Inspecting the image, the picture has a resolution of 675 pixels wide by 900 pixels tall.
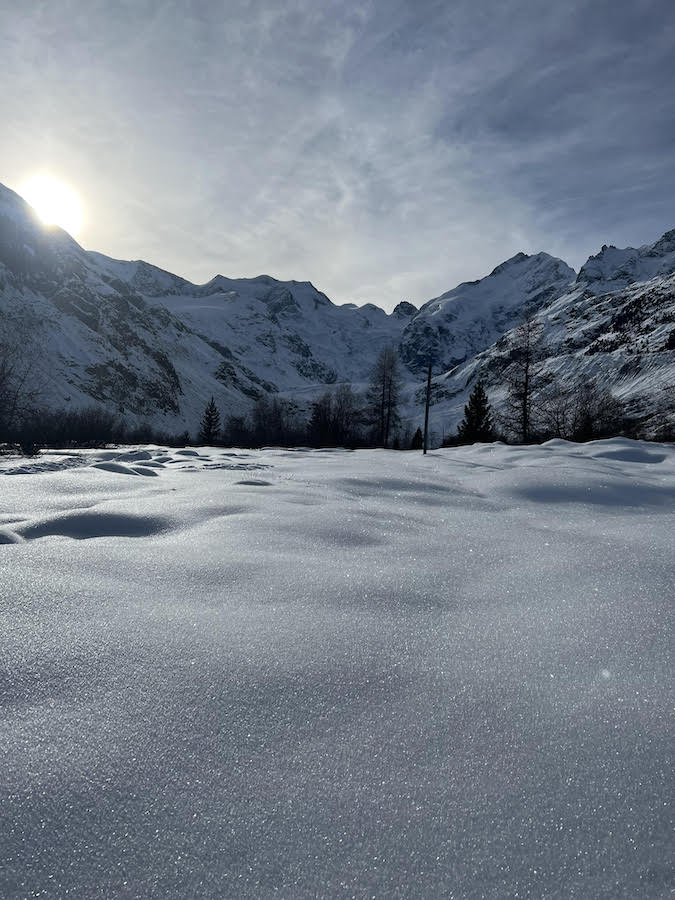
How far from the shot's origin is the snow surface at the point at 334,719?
75 cm

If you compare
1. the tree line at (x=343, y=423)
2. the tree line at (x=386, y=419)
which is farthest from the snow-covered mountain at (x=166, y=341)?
the tree line at (x=343, y=423)

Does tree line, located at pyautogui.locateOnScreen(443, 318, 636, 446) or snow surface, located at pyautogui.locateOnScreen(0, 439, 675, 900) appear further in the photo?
tree line, located at pyautogui.locateOnScreen(443, 318, 636, 446)

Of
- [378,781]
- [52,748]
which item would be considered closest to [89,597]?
[52,748]

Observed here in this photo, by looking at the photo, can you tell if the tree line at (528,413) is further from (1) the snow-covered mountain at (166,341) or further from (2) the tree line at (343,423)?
(1) the snow-covered mountain at (166,341)

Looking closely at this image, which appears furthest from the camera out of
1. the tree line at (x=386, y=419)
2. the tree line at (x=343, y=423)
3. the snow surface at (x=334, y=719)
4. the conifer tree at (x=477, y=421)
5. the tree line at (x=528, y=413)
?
the tree line at (x=343, y=423)

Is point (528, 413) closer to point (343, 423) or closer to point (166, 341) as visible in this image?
point (343, 423)

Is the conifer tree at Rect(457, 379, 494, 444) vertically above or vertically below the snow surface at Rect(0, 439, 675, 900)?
above

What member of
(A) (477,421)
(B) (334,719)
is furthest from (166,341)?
(B) (334,719)

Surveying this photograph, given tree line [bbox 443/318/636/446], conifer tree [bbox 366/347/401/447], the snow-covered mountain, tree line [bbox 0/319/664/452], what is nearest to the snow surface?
tree line [bbox 0/319/664/452]

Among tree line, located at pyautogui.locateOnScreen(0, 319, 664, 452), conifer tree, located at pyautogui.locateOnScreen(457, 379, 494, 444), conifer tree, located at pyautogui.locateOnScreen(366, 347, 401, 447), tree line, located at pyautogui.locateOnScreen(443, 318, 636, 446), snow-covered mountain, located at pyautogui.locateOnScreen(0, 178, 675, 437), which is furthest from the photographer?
snow-covered mountain, located at pyautogui.locateOnScreen(0, 178, 675, 437)

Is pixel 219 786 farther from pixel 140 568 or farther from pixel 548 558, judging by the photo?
pixel 548 558

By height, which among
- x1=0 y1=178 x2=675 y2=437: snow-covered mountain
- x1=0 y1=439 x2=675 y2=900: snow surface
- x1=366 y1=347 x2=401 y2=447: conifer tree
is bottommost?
x1=0 y1=439 x2=675 y2=900: snow surface

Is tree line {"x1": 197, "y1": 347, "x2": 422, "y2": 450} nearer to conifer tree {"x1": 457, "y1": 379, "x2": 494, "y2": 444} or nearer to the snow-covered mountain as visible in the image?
conifer tree {"x1": 457, "y1": 379, "x2": 494, "y2": 444}

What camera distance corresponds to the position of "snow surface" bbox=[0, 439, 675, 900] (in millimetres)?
749
